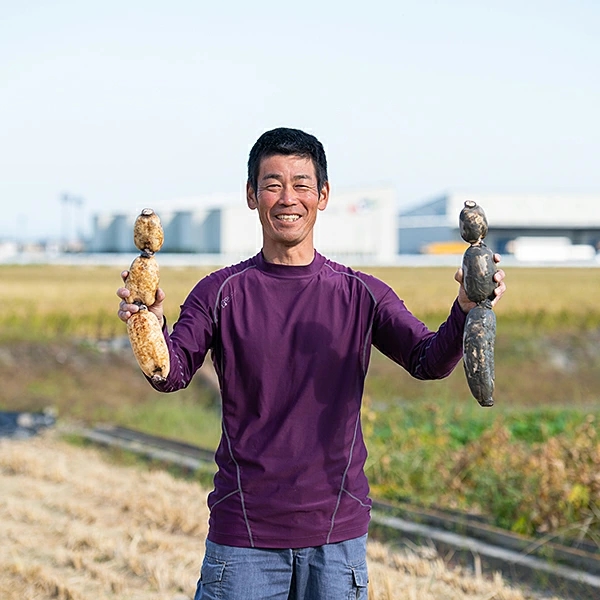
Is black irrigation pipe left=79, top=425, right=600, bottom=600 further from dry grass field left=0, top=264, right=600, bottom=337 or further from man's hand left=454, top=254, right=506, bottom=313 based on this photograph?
dry grass field left=0, top=264, right=600, bottom=337

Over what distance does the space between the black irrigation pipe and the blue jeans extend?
2.54 m

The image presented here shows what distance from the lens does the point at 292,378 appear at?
8.75ft

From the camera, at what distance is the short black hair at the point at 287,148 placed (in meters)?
2.75

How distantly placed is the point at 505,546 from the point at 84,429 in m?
5.43

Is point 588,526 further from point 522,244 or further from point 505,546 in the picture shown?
point 522,244

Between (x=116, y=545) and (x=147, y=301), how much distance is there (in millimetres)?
3368

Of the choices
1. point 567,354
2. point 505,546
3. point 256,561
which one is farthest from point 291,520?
point 567,354

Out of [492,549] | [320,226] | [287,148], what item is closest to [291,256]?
[287,148]

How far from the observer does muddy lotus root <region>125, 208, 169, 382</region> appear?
2.52m

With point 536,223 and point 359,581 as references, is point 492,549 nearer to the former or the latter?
point 359,581

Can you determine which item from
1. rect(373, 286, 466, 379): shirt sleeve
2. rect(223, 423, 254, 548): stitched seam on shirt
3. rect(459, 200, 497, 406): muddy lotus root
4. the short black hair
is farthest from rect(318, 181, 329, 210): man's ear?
rect(223, 423, 254, 548): stitched seam on shirt

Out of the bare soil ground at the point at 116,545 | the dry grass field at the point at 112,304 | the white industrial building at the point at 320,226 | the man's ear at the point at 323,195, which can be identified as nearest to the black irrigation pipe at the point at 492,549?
the bare soil ground at the point at 116,545

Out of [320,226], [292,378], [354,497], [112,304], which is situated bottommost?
[320,226]

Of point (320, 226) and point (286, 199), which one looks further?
point (320, 226)
